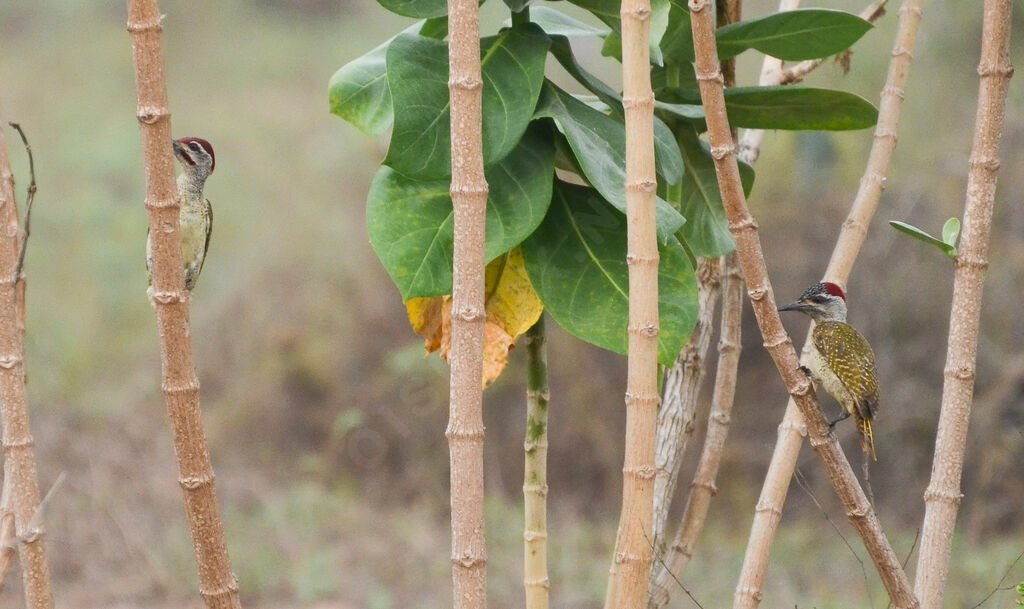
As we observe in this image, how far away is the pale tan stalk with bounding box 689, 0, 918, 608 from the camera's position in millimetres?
888

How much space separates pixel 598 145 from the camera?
1.04 m

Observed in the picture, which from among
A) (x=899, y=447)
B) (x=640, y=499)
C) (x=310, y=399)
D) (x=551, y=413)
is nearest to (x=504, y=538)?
(x=551, y=413)

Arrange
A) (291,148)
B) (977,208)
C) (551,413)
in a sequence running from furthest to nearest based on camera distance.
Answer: (291,148)
(551,413)
(977,208)

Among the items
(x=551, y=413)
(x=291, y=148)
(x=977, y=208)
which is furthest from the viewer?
(x=291, y=148)

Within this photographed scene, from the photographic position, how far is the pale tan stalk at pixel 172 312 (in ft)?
2.56

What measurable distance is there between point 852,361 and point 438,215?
2.91 feet

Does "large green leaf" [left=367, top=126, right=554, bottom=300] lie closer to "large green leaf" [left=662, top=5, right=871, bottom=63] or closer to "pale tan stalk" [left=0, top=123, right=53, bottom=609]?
"large green leaf" [left=662, top=5, right=871, bottom=63]

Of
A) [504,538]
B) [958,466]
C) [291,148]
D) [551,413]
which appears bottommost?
[504,538]

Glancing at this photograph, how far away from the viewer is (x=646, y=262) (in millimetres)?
861

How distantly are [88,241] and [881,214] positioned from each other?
4755mm

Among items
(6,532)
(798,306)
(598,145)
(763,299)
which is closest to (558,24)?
(598,145)

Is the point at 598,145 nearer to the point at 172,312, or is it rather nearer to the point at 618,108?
the point at 618,108

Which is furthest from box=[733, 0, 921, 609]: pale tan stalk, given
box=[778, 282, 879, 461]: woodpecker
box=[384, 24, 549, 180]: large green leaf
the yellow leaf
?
box=[384, 24, 549, 180]: large green leaf

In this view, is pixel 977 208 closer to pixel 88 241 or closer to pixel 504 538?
pixel 504 538
